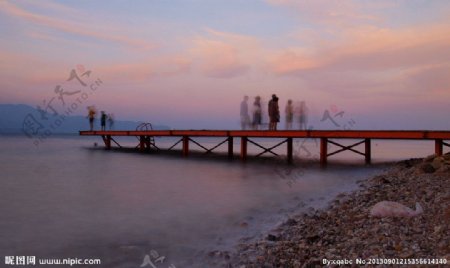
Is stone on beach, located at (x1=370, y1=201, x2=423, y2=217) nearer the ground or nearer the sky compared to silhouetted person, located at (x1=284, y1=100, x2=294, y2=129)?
nearer the ground

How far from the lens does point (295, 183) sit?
1347 centimetres

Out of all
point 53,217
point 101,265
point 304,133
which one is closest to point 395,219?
point 101,265

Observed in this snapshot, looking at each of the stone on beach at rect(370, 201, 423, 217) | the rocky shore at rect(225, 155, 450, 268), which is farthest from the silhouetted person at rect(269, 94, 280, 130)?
the stone on beach at rect(370, 201, 423, 217)

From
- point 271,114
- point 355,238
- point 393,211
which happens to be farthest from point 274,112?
point 355,238

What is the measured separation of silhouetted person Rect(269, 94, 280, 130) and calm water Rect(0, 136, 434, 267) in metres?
4.62

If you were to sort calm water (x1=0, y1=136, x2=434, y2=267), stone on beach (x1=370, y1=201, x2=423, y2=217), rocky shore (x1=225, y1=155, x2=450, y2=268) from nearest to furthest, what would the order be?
rocky shore (x1=225, y1=155, x2=450, y2=268) → stone on beach (x1=370, y1=201, x2=423, y2=217) → calm water (x1=0, y1=136, x2=434, y2=267)

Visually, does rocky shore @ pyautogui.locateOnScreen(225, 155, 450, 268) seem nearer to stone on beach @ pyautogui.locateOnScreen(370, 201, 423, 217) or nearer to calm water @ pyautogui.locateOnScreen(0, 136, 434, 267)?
stone on beach @ pyautogui.locateOnScreen(370, 201, 423, 217)

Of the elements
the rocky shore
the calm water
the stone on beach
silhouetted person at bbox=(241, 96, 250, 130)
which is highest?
silhouetted person at bbox=(241, 96, 250, 130)

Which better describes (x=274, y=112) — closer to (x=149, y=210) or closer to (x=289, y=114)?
(x=289, y=114)

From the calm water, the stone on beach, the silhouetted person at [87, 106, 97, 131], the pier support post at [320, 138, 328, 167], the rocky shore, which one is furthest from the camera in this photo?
the silhouetted person at [87, 106, 97, 131]

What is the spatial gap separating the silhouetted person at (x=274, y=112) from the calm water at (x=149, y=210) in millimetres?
4620

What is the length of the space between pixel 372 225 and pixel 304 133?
14.5 metres

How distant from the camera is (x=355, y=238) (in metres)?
4.95

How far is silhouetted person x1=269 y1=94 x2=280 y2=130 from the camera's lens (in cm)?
2003
